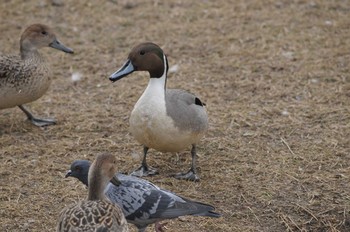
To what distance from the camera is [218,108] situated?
21.3 feet

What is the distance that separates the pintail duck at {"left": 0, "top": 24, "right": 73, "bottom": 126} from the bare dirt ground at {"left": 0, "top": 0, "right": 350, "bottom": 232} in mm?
264

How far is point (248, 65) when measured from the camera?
732 centimetres

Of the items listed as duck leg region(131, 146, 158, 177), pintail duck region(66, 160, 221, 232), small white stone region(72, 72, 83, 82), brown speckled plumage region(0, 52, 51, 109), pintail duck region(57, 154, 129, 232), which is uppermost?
pintail duck region(57, 154, 129, 232)

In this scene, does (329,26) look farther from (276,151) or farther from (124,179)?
(124,179)

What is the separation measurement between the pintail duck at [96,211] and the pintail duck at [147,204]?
24 centimetres

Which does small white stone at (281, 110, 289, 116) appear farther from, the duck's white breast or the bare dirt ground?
the duck's white breast

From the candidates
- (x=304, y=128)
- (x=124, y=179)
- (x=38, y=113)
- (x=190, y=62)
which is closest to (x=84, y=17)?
(x=190, y=62)

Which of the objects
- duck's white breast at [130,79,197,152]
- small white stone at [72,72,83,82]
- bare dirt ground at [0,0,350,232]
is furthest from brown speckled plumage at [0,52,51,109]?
duck's white breast at [130,79,197,152]

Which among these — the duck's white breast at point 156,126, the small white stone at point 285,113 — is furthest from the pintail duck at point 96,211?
the small white stone at point 285,113

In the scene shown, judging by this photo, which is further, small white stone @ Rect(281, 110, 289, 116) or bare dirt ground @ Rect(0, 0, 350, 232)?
small white stone @ Rect(281, 110, 289, 116)

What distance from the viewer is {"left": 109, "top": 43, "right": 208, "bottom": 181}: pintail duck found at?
514 centimetres

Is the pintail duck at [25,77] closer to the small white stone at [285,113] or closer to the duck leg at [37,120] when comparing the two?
the duck leg at [37,120]

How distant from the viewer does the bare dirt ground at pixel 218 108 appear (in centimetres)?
501

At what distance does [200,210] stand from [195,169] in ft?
3.58
